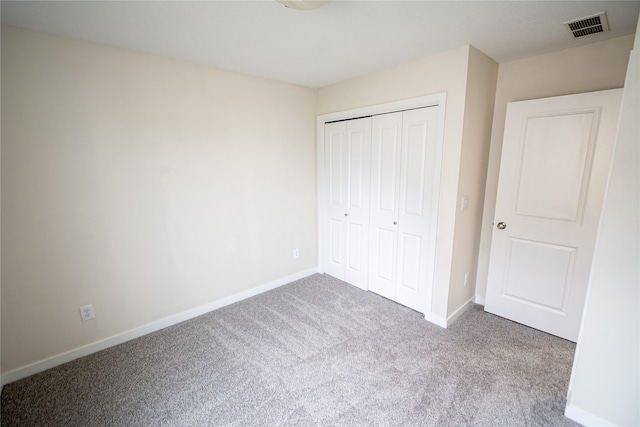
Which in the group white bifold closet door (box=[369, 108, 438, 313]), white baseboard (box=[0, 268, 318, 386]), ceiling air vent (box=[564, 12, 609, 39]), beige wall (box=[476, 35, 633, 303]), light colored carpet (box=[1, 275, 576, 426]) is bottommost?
light colored carpet (box=[1, 275, 576, 426])

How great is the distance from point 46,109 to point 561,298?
13.5 ft

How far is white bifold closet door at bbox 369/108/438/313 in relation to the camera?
8.14 feet

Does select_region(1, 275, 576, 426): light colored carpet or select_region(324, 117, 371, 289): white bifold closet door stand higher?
select_region(324, 117, 371, 289): white bifold closet door

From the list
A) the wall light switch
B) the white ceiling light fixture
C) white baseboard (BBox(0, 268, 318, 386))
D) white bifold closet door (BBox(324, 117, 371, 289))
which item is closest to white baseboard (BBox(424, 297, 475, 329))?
white bifold closet door (BBox(324, 117, 371, 289))

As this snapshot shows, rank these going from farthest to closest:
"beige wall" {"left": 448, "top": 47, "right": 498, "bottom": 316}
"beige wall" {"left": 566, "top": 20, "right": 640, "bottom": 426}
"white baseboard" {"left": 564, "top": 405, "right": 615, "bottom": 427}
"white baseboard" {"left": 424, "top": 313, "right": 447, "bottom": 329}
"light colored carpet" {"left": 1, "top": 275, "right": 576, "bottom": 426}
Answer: "white baseboard" {"left": 424, "top": 313, "right": 447, "bottom": 329}
"beige wall" {"left": 448, "top": 47, "right": 498, "bottom": 316}
"light colored carpet" {"left": 1, "top": 275, "right": 576, "bottom": 426}
"white baseboard" {"left": 564, "top": 405, "right": 615, "bottom": 427}
"beige wall" {"left": 566, "top": 20, "right": 640, "bottom": 426}

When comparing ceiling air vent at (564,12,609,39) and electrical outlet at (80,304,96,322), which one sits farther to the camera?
electrical outlet at (80,304,96,322)

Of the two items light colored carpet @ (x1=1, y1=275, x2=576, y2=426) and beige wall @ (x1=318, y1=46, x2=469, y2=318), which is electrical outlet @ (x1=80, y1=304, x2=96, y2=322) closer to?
light colored carpet @ (x1=1, y1=275, x2=576, y2=426)

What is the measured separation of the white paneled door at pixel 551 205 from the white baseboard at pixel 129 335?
2.41 metres

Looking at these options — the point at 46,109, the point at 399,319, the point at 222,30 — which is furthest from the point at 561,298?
the point at 46,109

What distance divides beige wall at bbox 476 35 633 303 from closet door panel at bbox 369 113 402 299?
0.87m

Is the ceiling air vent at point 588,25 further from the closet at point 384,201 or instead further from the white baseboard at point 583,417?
the white baseboard at point 583,417

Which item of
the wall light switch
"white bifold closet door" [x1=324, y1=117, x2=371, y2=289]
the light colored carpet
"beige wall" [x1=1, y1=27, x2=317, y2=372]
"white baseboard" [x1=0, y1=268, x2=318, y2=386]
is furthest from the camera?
"white bifold closet door" [x1=324, y1=117, x2=371, y2=289]

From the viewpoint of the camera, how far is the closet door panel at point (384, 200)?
2.70m

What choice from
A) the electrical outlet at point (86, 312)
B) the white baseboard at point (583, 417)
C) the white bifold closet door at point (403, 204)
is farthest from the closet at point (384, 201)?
the electrical outlet at point (86, 312)
